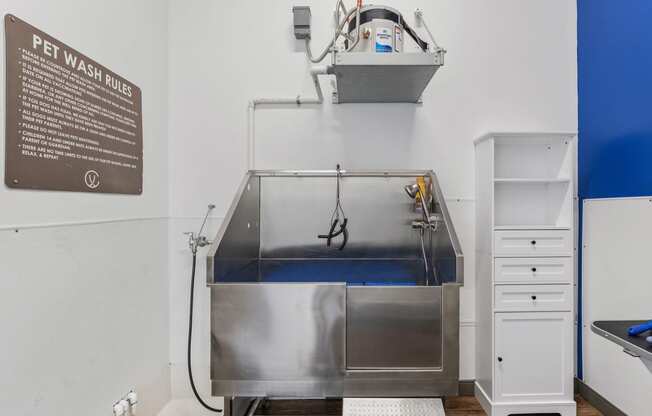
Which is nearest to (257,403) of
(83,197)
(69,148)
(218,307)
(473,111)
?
(218,307)

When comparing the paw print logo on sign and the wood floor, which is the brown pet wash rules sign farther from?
the wood floor

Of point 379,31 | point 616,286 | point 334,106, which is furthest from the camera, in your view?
point 334,106

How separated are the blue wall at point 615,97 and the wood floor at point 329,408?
3.97 ft

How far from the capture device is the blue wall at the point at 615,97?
1.73m

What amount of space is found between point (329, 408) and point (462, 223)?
4.47ft

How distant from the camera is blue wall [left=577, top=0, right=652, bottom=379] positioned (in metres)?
1.73

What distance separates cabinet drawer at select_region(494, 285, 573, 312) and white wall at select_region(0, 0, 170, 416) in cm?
192

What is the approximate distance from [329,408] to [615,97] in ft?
7.70

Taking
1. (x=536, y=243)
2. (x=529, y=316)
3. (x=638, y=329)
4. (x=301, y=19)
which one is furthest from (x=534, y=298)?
(x=301, y=19)

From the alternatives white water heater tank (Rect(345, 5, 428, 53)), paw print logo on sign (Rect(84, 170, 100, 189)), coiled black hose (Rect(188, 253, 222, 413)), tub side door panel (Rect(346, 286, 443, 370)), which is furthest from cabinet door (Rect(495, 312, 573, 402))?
paw print logo on sign (Rect(84, 170, 100, 189))

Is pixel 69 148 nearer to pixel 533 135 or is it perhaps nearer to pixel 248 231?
pixel 248 231

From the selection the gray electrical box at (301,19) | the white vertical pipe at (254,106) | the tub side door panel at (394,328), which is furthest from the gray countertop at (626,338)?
the gray electrical box at (301,19)

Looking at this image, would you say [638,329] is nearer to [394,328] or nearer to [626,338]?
[626,338]

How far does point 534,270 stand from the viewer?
1889mm
